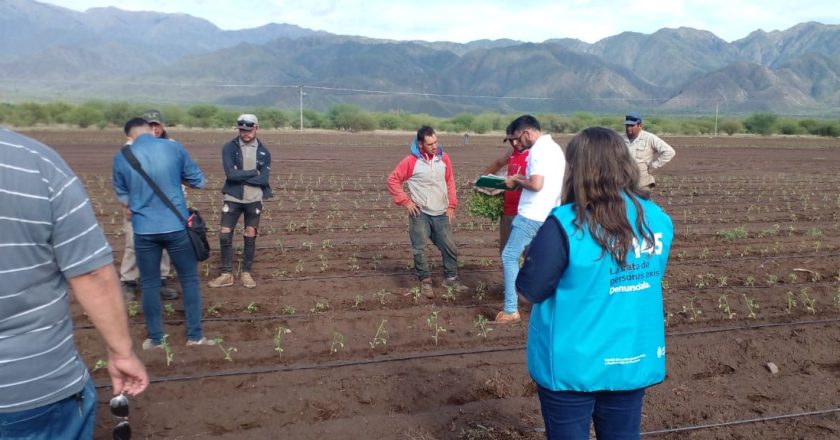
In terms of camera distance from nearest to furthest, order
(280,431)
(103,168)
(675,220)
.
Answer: (280,431) < (675,220) < (103,168)

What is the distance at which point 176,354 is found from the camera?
5.36 meters

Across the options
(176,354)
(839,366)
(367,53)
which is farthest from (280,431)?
(367,53)

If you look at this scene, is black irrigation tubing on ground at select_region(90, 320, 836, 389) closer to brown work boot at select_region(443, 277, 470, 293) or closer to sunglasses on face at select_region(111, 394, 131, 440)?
brown work boot at select_region(443, 277, 470, 293)

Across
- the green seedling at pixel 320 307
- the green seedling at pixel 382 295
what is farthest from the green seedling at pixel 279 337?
the green seedling at pixel 382 295

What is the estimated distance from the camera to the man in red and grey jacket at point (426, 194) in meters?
6.73

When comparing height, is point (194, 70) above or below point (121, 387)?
above

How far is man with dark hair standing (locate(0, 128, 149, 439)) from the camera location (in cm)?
209

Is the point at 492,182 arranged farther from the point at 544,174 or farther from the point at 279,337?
the point at 279,337

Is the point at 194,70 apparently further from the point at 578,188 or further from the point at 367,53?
the point at 578,188

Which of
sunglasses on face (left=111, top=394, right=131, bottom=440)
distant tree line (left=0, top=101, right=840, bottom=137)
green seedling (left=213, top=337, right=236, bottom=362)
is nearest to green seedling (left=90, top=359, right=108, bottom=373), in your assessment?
green seedling (left=213, top=337, right=236, bottom=362)

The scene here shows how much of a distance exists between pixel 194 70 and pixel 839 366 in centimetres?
16746

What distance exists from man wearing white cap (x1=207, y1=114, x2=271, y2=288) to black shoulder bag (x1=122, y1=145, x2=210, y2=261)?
4.60ft

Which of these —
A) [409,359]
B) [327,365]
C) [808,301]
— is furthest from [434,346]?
[808,301]

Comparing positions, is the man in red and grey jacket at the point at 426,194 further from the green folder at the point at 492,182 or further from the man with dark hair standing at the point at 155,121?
the man with dark hair standing at the point at 155,121
